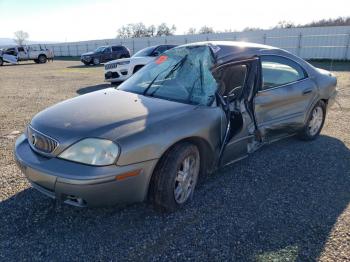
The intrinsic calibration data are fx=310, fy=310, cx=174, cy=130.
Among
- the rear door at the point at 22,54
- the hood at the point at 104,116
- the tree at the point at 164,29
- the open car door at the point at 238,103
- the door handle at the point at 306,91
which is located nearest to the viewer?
the hood at the point at 104,116

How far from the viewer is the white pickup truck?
28.6m

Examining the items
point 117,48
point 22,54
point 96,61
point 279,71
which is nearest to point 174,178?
point 279,71

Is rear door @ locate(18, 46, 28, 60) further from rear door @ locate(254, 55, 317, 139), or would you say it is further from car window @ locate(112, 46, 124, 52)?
rear door @ locate(254, 55, 317, 139)

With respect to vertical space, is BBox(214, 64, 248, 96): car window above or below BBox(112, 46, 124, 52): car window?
below

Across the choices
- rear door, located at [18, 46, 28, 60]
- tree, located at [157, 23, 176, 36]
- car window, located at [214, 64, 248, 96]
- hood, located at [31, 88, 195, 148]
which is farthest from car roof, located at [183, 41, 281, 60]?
tree, located at [157, 23, 176, 36]

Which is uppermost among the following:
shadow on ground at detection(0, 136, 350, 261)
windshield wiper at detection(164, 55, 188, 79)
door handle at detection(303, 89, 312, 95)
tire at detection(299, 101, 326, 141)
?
windshield wiper at detection(164, 55, 188, 79)

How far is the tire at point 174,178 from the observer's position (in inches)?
110

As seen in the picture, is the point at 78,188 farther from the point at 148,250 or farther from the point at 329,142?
the point at 329,142

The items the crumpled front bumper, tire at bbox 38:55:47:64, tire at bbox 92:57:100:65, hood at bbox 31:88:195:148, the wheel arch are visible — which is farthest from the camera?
tire at bbox 38:55:47:64

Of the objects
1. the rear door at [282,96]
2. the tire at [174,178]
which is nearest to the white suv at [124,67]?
the rear door at [282,96]

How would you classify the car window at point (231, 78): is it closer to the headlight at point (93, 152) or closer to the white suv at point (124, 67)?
the headlight at point (93, 152)

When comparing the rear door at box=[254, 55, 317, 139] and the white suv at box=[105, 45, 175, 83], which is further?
the white suv at box=[105, 45, 175, 83]

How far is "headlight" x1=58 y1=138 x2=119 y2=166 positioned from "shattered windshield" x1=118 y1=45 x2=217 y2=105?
1.07 metres

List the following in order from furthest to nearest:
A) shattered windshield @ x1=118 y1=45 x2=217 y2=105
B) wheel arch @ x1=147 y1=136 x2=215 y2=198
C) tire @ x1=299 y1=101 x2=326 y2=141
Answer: tire @ x1=299 y1=101 x2=326 y2=141
shattered windshield @ x1=118 y1=45 x2=217 y2=105
wheel arch @ x1=147 y1=136 x2=215 y2=198
